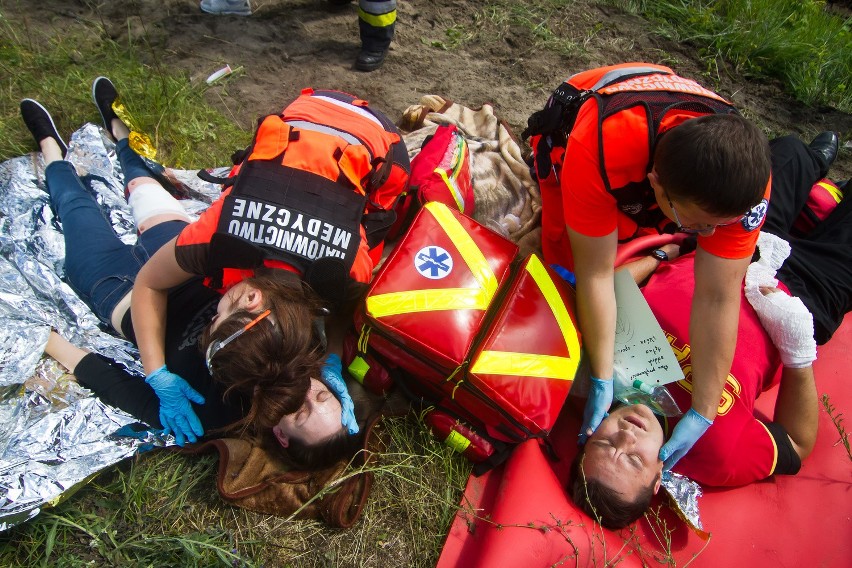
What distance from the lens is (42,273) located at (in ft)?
9.52

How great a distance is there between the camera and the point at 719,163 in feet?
5.34

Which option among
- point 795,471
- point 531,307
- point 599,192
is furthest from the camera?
point 795,471

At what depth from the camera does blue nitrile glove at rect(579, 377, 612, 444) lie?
2.51m

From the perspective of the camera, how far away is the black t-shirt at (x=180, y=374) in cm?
260

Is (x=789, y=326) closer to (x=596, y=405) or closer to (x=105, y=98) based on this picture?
(x=596, y=405)

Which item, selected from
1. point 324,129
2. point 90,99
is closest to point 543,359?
point 324,129

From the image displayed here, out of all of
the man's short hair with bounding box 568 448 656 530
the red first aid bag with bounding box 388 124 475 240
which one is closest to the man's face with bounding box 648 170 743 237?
the man's short hair with bounding box 568 448 656 530

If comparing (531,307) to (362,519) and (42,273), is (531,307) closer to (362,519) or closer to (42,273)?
(362,519)

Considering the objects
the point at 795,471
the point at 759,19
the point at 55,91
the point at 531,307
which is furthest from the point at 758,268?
the point at 55,91

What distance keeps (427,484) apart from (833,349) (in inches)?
92.1

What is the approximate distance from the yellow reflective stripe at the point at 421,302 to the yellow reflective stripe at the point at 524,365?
0.23 metres

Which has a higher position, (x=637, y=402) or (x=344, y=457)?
(x=637, y=402)

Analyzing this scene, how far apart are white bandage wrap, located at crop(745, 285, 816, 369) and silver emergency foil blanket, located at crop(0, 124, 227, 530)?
283 cm

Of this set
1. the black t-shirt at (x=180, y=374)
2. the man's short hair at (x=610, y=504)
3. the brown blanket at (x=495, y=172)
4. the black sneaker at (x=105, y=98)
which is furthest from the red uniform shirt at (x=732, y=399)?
the black sneaker at (x=105, y=98)
